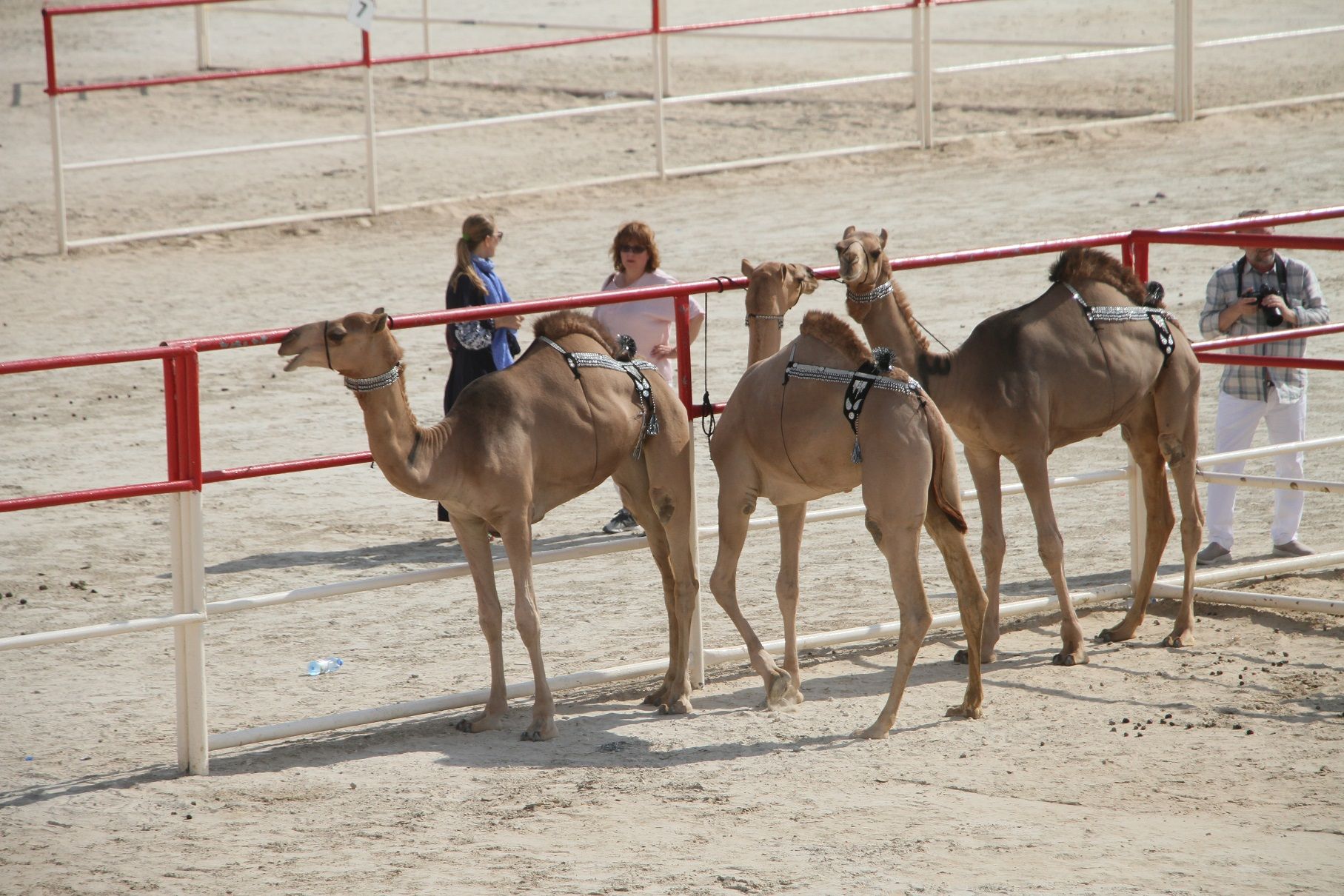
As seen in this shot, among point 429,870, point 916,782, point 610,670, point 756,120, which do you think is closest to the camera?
point 429,870

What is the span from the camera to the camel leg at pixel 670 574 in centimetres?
656

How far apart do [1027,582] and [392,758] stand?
3589 mm

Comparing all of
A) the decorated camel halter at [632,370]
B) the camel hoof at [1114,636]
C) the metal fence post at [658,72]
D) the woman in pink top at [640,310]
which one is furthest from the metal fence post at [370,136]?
the camel hoof at [1114,636]

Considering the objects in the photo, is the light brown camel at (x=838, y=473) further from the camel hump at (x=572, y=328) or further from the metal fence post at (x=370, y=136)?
the metal fence post at (x=370, y=136)

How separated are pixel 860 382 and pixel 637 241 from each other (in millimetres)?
2760

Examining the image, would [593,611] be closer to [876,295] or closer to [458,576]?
[458,576]

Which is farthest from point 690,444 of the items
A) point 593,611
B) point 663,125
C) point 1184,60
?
point 1184,60

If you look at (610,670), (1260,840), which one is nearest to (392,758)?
(610,670)

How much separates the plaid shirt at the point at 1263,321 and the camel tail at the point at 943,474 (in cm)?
270

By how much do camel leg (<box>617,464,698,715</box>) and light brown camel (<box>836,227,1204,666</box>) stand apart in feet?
3.56

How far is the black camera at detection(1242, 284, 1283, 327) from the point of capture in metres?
8.12

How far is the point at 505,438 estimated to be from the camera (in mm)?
6051

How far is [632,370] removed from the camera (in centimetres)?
646

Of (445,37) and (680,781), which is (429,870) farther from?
(445,37)
